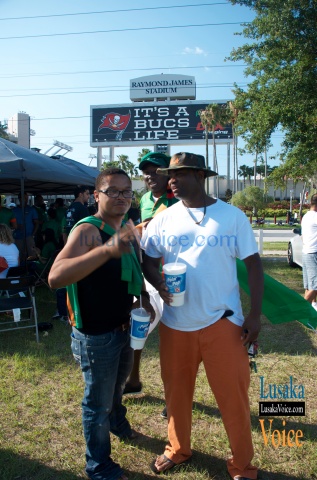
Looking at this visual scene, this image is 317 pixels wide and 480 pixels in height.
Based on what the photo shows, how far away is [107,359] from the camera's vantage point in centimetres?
233

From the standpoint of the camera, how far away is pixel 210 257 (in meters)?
2.39

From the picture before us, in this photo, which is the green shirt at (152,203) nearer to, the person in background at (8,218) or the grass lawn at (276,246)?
the person in background at (8,218)

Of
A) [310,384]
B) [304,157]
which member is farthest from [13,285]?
[304,157]

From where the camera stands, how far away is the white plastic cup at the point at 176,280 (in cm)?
234

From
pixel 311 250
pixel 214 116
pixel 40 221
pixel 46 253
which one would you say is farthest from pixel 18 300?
pixel 214 116

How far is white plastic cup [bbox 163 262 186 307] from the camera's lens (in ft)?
7.69

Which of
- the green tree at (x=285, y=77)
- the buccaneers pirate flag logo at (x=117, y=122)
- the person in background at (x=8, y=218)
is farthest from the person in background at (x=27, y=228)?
the buccaneers pirate flag logo at (x=117, y=122)

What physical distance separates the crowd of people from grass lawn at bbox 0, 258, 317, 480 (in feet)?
0.87

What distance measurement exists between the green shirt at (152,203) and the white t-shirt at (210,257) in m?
0.88

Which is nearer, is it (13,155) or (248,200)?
(13,155)

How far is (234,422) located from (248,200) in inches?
1411

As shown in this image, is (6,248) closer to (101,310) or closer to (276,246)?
(101,310)

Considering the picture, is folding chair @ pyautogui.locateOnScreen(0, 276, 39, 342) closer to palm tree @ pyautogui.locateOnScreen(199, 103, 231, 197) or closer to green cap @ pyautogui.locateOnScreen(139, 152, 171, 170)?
green cap @ pyautogui.locateOnScreen(139, 152, 171, 170)

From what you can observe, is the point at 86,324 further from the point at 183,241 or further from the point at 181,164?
the point at 181,164
